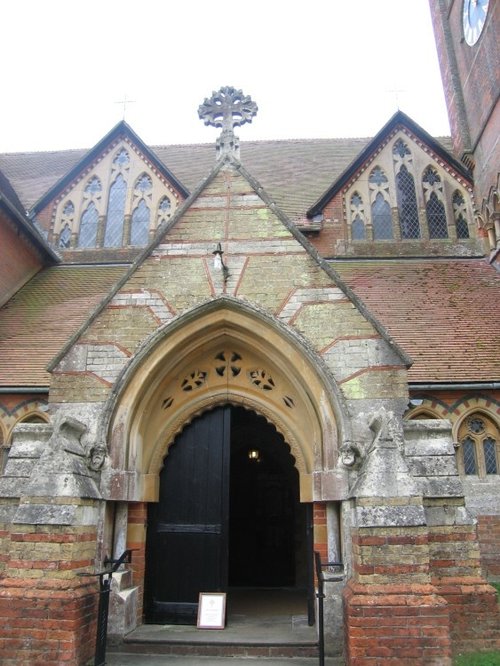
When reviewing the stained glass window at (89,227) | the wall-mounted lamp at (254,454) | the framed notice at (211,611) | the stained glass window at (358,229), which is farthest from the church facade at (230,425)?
the wall-mounted lamp at (254,454)

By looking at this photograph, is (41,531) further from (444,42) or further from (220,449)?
(444,42)

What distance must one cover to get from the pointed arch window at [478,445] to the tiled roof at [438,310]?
92cm

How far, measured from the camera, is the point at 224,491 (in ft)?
23.9

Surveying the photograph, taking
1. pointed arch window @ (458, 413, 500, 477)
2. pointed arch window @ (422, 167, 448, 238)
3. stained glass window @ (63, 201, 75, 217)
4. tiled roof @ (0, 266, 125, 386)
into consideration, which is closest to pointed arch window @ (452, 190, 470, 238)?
pointed arch window @ (422, 167, 448, 238)

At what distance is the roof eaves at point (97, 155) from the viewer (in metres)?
13.5

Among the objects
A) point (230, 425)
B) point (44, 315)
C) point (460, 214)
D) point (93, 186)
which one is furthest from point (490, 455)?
point (93, 186)

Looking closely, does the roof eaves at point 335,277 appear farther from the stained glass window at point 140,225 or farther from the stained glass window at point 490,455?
the stained glass window at point 140,225

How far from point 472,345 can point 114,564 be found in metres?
6.61

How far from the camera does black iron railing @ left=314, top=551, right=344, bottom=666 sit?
5.32 meters

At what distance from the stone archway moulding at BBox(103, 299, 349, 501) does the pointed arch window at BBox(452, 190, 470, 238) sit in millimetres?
7767

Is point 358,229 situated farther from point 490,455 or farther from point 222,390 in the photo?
point 222,390

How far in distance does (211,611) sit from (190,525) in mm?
1053

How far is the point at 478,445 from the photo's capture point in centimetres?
902

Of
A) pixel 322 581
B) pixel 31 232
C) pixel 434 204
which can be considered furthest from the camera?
pixel 434 204
